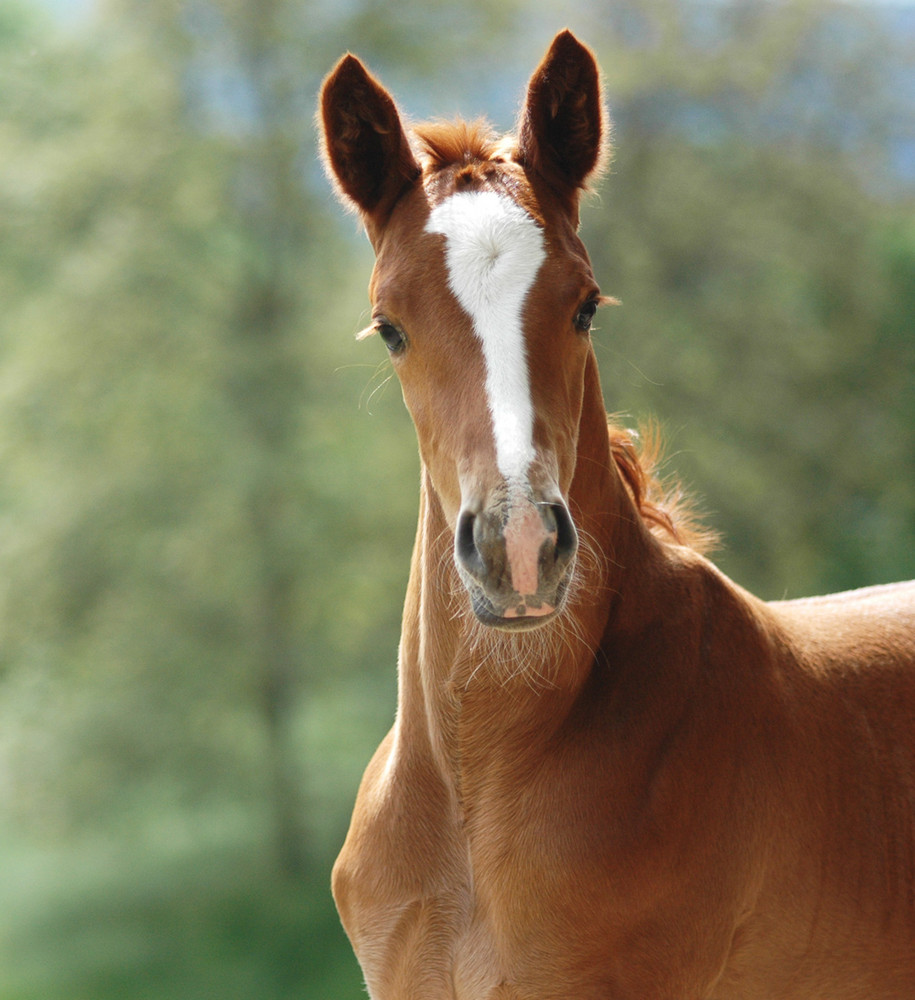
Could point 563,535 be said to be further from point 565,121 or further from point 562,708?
point 565,121

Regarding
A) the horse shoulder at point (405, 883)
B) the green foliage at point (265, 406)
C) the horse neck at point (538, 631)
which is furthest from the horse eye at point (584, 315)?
the green foliage at point (265, 406)

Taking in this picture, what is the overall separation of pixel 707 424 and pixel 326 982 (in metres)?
4.49

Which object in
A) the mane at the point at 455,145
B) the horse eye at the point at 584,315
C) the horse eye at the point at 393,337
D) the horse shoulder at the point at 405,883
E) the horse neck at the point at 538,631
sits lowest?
the horse shoulder at the point at 405,883

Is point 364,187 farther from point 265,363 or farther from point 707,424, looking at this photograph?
point 707,424

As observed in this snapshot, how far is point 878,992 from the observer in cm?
164

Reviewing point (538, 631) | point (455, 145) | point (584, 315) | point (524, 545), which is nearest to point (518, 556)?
point (524, 545)

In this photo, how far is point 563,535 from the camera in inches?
49.5

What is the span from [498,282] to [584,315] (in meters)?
0.15

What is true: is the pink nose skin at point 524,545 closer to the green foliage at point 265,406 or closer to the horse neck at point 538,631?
the horse neck at point 538,631

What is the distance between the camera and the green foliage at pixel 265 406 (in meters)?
6.52

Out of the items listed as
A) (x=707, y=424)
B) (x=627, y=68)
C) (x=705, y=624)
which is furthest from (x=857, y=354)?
(x=705, y=624)

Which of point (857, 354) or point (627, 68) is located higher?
point (627, 68)

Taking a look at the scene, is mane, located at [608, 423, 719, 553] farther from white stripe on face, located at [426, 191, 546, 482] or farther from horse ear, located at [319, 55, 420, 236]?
horse ear, located at [319, 55, 420, 236]

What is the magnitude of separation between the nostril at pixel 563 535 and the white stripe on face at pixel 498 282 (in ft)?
0.26
